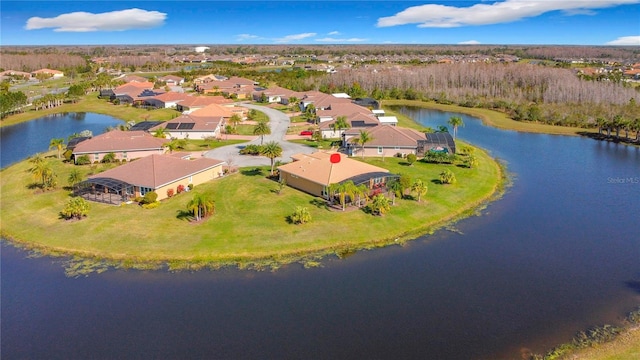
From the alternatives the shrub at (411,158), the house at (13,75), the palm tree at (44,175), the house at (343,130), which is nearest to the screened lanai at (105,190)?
the palm tree at (44,175)

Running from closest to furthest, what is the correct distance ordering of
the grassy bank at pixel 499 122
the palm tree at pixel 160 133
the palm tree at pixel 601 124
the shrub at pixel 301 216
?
the shrub at pixel 301 216
the palm tree at pixel 160 133
the palm tree at pixel 601 124
the grassy bank at pixel 499 122

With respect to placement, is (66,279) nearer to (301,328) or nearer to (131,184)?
(131,184)

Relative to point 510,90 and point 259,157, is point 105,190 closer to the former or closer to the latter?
point 259,157

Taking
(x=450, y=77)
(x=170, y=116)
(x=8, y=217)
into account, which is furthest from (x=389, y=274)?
(x=450, y=77)

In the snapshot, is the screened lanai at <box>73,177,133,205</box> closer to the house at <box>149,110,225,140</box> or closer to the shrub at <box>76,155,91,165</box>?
the shrub at <box>76,155,91,165</box>

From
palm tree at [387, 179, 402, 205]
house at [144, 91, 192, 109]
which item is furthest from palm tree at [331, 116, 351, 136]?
house at [144, 91, 192, 109]

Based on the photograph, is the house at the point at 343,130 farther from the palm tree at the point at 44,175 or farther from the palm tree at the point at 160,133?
the palm tree at the point at 44,175
